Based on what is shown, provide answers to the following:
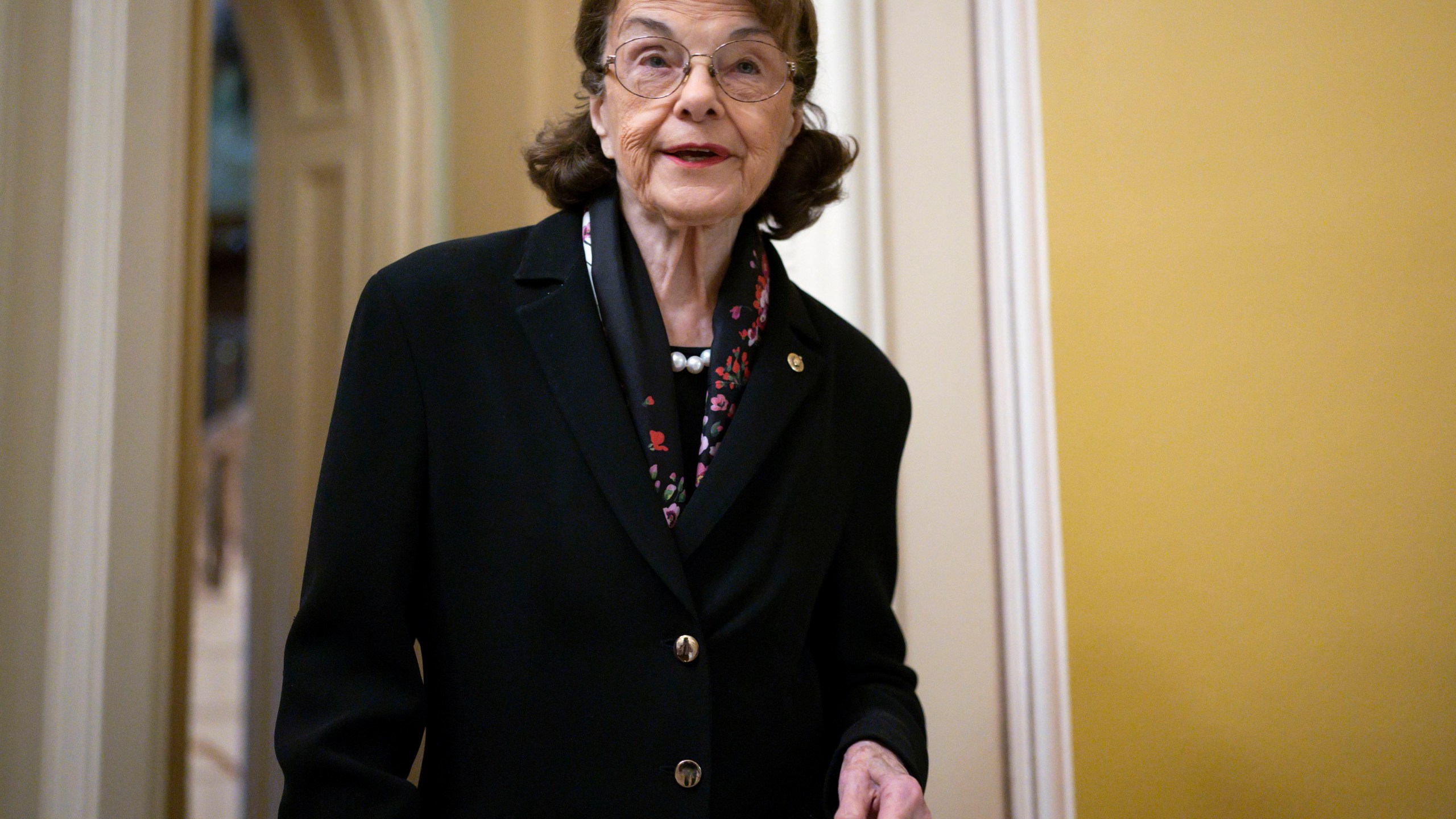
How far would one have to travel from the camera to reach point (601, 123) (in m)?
1.35

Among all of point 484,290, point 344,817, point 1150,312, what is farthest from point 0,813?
point 1150,312

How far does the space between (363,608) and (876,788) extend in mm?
616

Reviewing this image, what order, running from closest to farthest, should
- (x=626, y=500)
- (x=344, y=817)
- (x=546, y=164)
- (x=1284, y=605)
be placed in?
(x=344, y=817) < (x=626, y=500) < (x=546, y=164) < (x=1284, y=605)

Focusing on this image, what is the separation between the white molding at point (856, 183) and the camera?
1937 millimetres

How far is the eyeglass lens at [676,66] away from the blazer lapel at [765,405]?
0.27 meters

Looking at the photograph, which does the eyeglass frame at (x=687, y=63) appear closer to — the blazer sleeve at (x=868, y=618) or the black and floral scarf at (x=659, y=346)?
the black and floral scarf at (x=659, y=346)

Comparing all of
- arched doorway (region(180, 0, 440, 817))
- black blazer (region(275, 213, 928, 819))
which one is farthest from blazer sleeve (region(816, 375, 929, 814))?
arched doorway (region(180, 0, 440, 817))

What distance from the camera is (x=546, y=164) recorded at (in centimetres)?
141

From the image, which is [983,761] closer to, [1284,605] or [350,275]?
[1284,605]

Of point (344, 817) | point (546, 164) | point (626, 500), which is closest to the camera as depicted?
point (344, 817)

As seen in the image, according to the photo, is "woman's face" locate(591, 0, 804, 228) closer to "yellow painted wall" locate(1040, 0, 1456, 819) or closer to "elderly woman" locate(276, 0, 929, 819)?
"elderly woman" locate(276, 0, 929, 819)

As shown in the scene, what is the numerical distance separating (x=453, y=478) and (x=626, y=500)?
0.65 ft

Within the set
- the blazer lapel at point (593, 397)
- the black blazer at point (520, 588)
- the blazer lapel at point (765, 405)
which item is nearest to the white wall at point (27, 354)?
the black blazer at point (520, 588)

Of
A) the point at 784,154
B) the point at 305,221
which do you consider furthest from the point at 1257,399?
the point at 305,221
